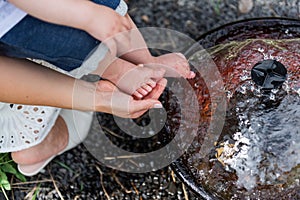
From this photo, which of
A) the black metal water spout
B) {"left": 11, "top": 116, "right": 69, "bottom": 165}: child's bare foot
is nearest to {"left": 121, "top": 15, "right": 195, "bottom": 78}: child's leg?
the black metal water spout

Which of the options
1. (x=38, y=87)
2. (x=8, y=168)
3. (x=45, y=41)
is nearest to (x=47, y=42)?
(x=45, y=41)

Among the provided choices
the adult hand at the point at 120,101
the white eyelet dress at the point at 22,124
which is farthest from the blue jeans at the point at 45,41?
the white eyelet dress at the point at 22,124

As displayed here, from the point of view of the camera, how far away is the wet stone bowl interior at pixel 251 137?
4.21ft

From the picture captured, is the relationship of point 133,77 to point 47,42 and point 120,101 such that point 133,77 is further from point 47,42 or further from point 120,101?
point 47,42

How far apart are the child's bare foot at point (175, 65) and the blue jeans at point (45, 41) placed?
222 mm

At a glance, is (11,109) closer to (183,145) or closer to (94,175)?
(94,175)

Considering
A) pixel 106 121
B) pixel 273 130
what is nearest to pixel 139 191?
pixel 106 121

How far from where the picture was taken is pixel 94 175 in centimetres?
196

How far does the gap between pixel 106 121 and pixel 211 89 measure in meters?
0.72

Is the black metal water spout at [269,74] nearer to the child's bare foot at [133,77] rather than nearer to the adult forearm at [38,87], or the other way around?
the child's bare foot at [133,77]

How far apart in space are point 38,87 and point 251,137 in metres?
0.60

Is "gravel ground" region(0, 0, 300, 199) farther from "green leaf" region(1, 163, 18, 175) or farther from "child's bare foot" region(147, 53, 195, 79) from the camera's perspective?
"child's bare foot" region(147, 53, 195, 79)

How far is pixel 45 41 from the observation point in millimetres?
1397

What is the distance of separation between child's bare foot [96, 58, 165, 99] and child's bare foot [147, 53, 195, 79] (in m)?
0.03
